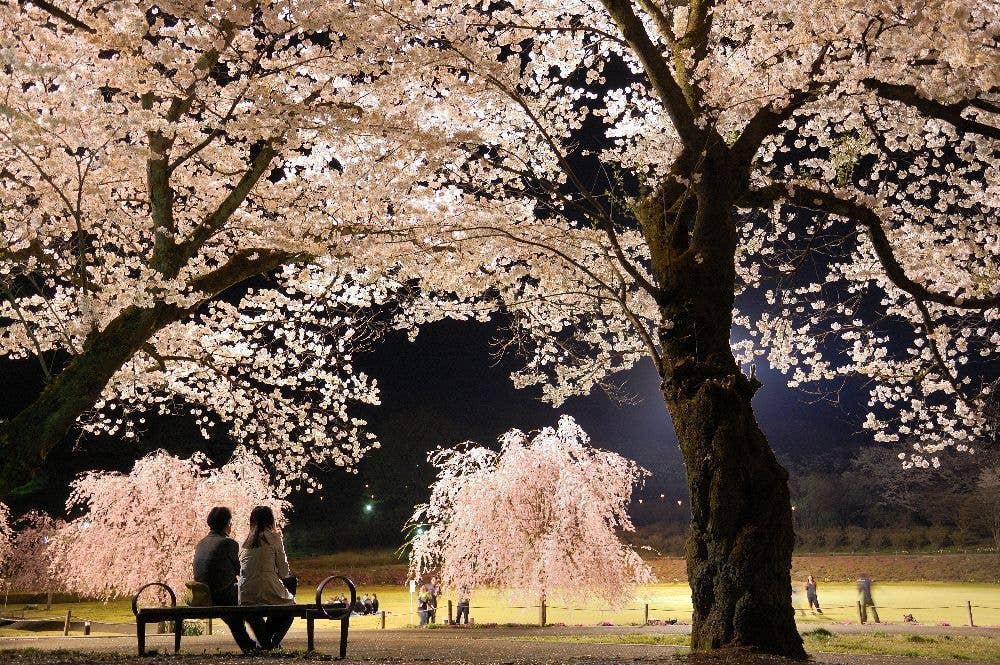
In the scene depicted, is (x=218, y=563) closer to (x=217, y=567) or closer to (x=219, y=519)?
(x=217, y=567)

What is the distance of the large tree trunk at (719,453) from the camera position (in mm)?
5684

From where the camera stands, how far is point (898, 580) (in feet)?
127

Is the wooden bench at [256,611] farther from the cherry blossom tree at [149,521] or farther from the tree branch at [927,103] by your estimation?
the cherry blossom tree at [149,521]

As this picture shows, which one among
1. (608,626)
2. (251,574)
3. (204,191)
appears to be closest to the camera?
(251,574)

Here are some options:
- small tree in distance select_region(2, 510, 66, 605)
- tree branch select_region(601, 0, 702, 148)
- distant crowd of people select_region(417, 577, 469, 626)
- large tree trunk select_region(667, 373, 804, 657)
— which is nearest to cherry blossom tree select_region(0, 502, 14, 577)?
small tree in distance select_region(2, 510, 66, 605)

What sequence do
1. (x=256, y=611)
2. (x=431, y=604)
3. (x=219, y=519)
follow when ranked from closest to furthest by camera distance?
1. (x=256, y=611)
2. (x=219, y=519)
3. (x=431, y=604)

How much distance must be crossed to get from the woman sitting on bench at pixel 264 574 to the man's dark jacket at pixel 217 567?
592mm

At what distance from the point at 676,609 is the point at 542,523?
946cm

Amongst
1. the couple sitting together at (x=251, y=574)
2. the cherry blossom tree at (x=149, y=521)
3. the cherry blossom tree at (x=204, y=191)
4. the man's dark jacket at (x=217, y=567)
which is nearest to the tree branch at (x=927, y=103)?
the cherry blossom tree at (x=204, y=191)

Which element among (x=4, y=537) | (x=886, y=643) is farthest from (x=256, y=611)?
(x=4, y=537)

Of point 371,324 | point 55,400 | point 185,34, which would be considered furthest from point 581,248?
point 55,400

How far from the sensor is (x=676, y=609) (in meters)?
28.5

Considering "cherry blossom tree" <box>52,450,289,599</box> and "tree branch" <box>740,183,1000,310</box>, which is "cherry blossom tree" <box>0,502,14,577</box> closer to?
"cherry blossom tree" <box>52,450,289,599</box>

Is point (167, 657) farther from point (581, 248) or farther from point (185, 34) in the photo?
point (185, 34)
